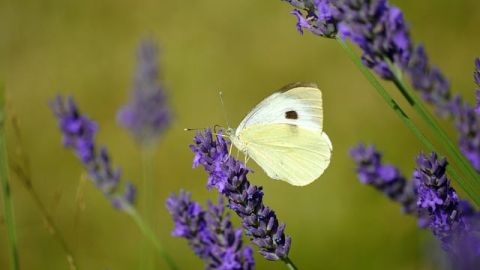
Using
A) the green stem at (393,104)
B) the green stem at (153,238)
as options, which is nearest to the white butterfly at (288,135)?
the green stem at (153,238)

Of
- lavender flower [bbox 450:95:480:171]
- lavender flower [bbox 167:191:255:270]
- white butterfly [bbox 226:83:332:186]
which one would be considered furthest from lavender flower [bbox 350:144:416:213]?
lavender flower [bbox 167:191:255:270]

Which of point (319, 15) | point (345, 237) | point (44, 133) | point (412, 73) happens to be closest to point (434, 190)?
point (412, 73)

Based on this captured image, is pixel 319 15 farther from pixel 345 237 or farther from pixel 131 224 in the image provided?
pixel 131 224

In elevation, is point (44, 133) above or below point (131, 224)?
above

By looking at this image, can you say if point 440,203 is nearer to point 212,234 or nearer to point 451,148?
point 451,148

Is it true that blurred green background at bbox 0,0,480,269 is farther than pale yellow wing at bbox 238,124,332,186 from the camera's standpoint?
Yes

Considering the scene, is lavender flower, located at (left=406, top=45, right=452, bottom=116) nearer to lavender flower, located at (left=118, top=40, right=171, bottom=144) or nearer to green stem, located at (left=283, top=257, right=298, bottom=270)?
green stem, located at (left=283, top=257, right=298, bottom=270)
